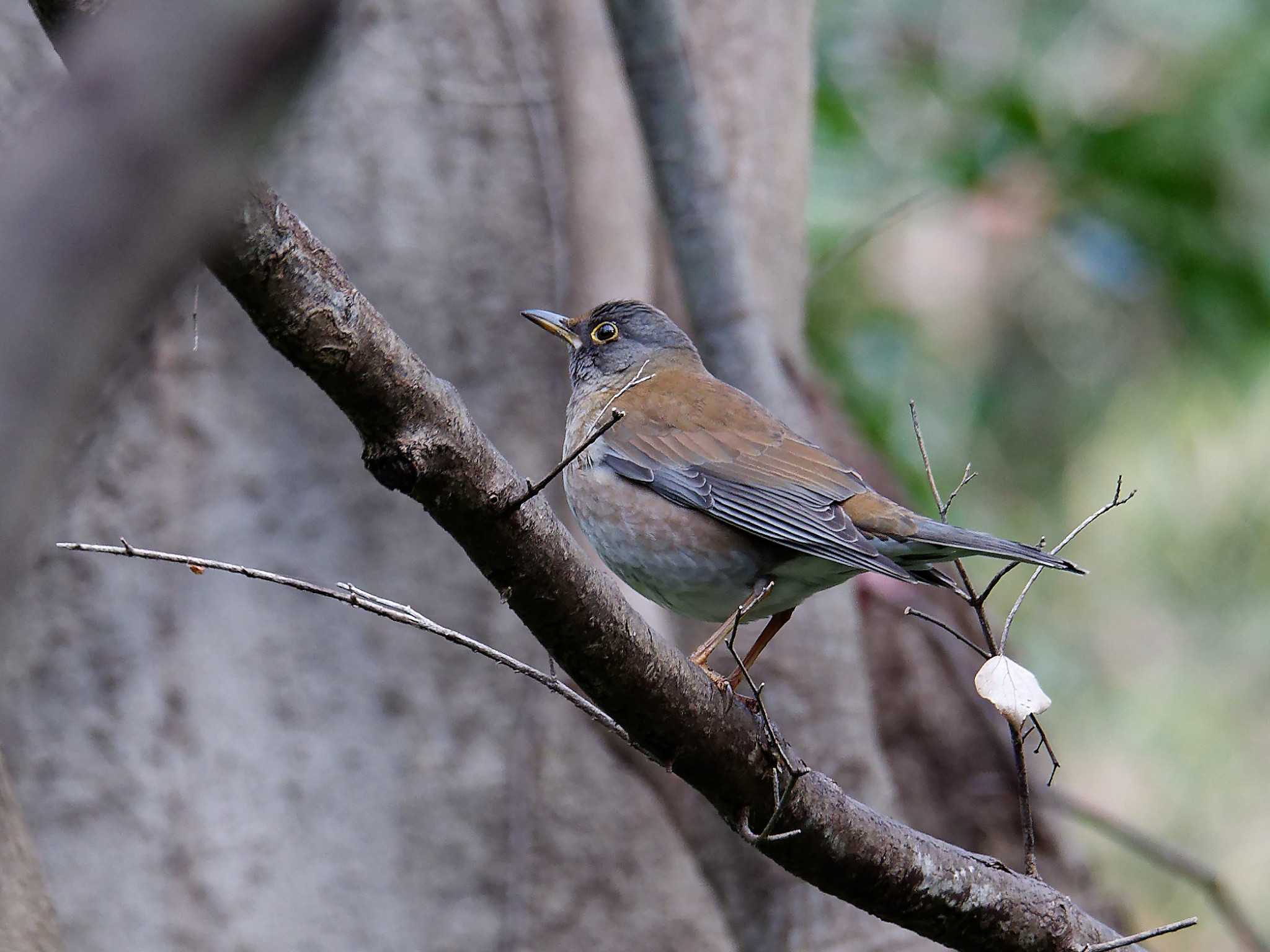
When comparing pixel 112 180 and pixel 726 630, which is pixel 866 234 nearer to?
pixel 726 630

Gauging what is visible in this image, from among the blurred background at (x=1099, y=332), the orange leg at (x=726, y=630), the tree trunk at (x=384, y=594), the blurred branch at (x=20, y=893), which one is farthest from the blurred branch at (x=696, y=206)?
the blurred branch at (x=20, y=893)

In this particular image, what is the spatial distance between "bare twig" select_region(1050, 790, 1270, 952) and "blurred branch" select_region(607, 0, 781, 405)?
2.19 meters

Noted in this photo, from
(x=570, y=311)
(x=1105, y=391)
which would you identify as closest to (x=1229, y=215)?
(x=1105, y=391)

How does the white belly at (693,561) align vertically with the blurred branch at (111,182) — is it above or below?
above

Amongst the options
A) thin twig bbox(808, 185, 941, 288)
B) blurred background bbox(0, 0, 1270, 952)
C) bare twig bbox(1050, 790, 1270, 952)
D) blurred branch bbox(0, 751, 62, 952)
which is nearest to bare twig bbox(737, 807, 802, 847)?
blurred branch bbox(0, 751, 62, 952)

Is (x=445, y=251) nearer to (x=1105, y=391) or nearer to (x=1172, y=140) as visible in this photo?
(x=1172, y=140)

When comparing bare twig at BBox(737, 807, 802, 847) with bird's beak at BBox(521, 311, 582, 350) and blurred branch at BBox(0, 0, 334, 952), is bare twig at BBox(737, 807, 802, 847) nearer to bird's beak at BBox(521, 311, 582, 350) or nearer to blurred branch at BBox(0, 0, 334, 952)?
blurred branch at BBox(0, 0, 334, 952)

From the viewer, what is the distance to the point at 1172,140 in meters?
9.17

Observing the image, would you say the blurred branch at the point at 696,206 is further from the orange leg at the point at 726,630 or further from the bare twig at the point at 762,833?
the bare twig at the point at 762,833

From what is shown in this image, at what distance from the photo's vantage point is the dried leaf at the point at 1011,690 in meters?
2.74

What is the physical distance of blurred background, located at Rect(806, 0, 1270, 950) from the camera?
9492mm

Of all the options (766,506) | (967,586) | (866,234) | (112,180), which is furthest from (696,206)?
(112,180)

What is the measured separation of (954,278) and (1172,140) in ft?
13.3

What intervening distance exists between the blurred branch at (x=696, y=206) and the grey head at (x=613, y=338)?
73 cm
